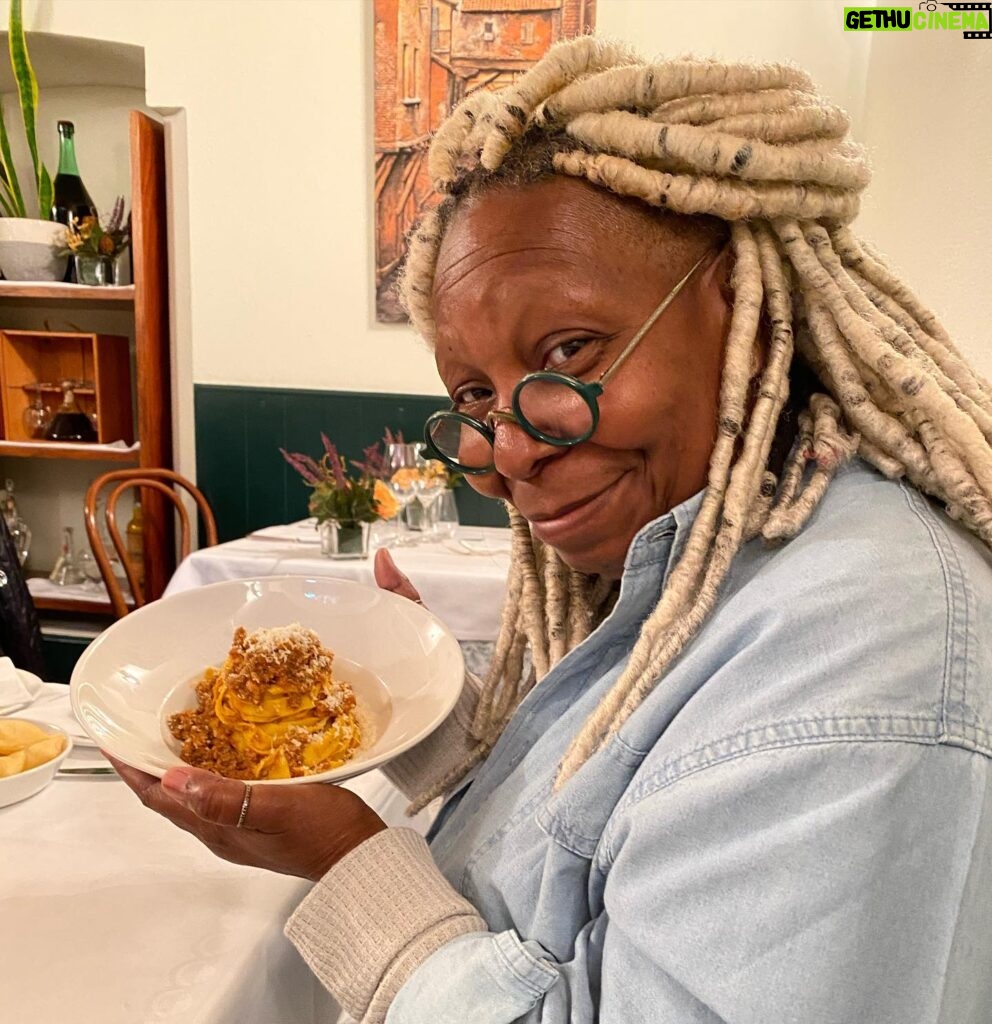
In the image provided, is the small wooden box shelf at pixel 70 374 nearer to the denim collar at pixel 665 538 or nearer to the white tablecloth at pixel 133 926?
the white tablecloth at pixel 133 926

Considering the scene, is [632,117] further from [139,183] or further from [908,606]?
[139,183]

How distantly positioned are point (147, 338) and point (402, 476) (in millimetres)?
1439

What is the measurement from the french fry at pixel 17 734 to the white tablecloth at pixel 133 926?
0.24 ft

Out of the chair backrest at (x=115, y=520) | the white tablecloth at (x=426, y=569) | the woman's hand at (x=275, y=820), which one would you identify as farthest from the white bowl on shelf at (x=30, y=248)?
the woman's hand at (x=275, y=820)

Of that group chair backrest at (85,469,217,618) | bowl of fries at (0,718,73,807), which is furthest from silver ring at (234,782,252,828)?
chair backrest at (85,469,217,618)

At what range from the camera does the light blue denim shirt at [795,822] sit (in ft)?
1.43

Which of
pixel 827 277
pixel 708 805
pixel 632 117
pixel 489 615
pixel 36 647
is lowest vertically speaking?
pixel 36 647

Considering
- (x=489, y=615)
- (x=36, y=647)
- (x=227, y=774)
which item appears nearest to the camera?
(x=227, y=774)

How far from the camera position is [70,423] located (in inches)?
137

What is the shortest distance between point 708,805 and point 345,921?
38cm

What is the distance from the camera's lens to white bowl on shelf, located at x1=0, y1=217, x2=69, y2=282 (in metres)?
3.29

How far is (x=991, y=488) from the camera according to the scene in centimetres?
58

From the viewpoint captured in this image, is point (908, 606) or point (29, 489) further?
point (29, 489)

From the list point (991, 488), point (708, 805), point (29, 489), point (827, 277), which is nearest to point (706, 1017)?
point (708, 805)
